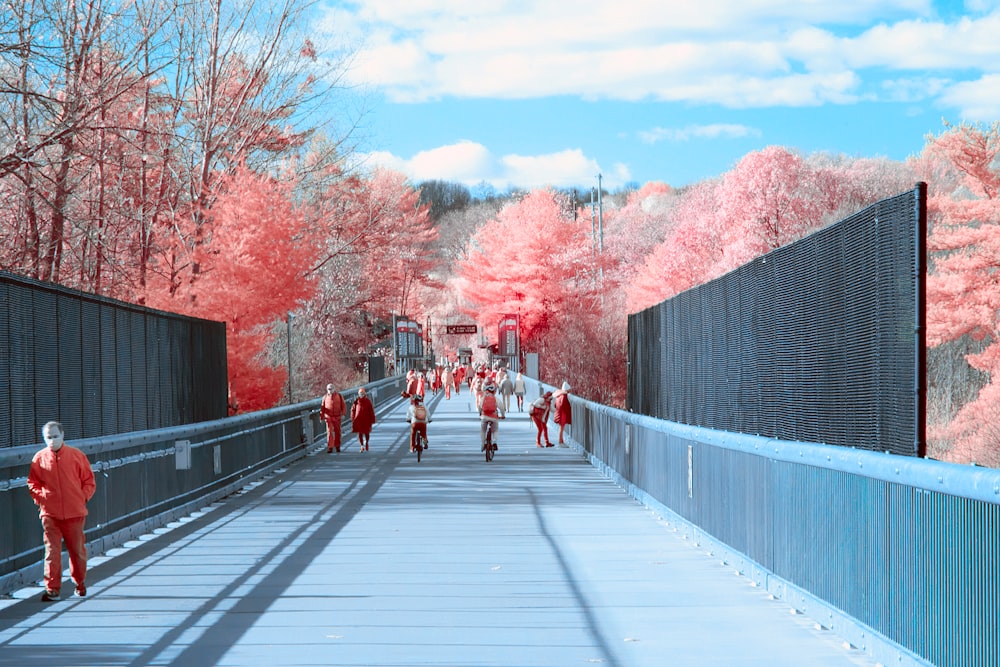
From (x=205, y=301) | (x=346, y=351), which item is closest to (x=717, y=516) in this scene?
(x=205, y=301)

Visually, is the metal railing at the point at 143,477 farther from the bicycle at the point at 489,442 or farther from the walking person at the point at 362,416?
the walking person at the point at 362,416

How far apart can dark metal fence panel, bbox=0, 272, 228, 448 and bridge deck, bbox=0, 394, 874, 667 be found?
177 centimetres

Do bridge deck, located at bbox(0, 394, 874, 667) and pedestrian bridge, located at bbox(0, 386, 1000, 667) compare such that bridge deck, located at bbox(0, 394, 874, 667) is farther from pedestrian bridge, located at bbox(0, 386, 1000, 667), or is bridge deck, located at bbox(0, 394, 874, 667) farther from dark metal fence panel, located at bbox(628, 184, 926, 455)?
dark metal fence panel, located at bbox(628, 184, 926, 455)

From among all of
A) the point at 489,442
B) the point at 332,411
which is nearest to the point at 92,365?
the point at 489,442

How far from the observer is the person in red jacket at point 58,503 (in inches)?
406

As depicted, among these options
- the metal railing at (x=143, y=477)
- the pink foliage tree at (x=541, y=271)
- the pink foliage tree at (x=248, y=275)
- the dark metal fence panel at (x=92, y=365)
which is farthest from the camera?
the pink foliage tree at (x=541, y=271)

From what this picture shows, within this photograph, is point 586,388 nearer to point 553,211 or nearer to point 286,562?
point 553,211

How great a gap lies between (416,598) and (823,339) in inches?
153

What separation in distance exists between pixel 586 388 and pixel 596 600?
176ft

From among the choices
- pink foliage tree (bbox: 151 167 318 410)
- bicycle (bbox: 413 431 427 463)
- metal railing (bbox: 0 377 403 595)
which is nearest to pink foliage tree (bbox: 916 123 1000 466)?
bicycle (bbox: 413 431 427 463)

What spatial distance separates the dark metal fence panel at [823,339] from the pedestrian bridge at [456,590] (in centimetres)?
66

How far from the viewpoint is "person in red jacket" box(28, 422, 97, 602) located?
33.8 ft

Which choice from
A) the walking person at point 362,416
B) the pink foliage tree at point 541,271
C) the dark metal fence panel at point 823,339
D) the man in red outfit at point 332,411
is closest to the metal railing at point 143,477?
the man in red outfit at point 332,411

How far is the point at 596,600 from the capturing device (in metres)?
10.0
